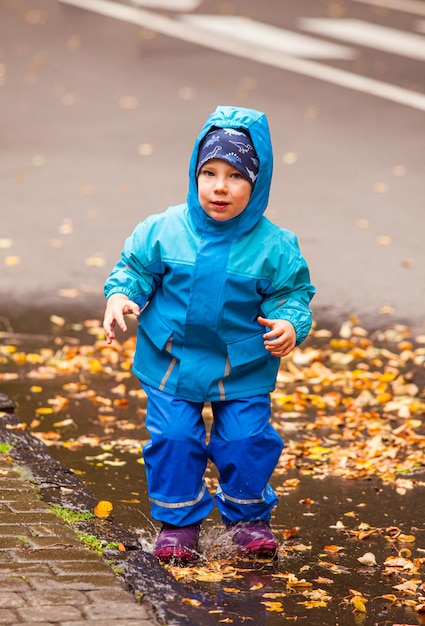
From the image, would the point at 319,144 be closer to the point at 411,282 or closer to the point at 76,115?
the point at 76,115

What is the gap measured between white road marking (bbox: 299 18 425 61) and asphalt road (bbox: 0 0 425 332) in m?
0.05

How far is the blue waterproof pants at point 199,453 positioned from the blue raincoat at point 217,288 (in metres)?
0.07

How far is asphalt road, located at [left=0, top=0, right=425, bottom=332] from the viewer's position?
31.1 feet

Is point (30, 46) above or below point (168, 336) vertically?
above

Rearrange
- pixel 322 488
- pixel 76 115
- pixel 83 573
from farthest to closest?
1. pixel 76 115
2. pixel 322 488
3. pixel 83 573

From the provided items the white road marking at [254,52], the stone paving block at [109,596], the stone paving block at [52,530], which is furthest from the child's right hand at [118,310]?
the white road marking at [254,52]

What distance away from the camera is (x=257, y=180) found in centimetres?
477

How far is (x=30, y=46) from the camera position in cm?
1961

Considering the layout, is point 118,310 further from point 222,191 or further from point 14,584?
point 14,584

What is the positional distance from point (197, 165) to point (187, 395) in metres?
0.90

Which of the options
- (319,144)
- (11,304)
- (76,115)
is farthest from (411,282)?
(76,115)

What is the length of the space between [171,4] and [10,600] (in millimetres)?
19545

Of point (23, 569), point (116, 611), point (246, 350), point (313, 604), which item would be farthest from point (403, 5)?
point (116, 611)

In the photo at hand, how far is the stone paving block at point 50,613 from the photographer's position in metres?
3.88
